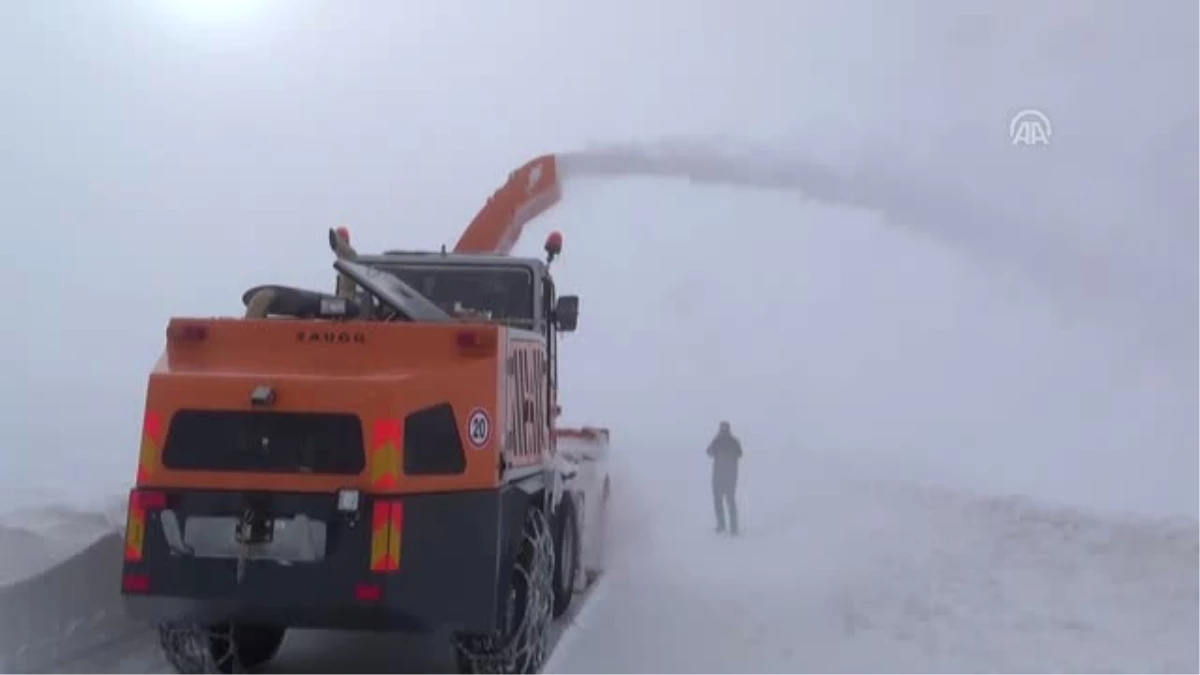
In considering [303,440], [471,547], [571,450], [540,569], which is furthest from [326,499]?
[571,450]

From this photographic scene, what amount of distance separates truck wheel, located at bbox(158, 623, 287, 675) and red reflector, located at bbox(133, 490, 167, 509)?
87 cm

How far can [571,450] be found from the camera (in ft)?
36.8

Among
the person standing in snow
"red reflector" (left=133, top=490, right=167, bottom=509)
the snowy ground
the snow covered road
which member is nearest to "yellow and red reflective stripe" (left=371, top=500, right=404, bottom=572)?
"red reflector" (left=133, top=490, right=167, bottom=509)

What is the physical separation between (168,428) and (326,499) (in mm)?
904

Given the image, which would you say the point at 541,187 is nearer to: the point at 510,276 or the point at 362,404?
the point at 510,276

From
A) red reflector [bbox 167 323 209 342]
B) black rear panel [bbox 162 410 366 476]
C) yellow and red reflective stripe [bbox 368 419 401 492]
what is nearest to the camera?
yellow and red reflective stripe [bbox 368 419 401 492]

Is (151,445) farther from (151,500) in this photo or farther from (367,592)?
(367,592)

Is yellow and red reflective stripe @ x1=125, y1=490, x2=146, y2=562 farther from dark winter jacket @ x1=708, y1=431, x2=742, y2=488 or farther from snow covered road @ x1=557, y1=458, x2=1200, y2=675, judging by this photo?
dark winter jacket @ x1=708, y1=431, x2=742, y2=488

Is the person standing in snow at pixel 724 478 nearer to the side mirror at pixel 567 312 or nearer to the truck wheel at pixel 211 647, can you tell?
the side mirror at pixel 567 312

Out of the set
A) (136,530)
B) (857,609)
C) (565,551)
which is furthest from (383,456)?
(857,609)

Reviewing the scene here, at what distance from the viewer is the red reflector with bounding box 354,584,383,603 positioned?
238 inches

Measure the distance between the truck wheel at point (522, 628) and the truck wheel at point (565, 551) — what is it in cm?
127

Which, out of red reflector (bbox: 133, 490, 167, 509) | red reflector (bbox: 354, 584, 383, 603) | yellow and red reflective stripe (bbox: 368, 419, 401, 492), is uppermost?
yellow and red reflective stripe (bbox: 368, 419, 401, 492)

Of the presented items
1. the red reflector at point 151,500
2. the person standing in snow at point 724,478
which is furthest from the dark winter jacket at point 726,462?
the red reflector at point 151,500
